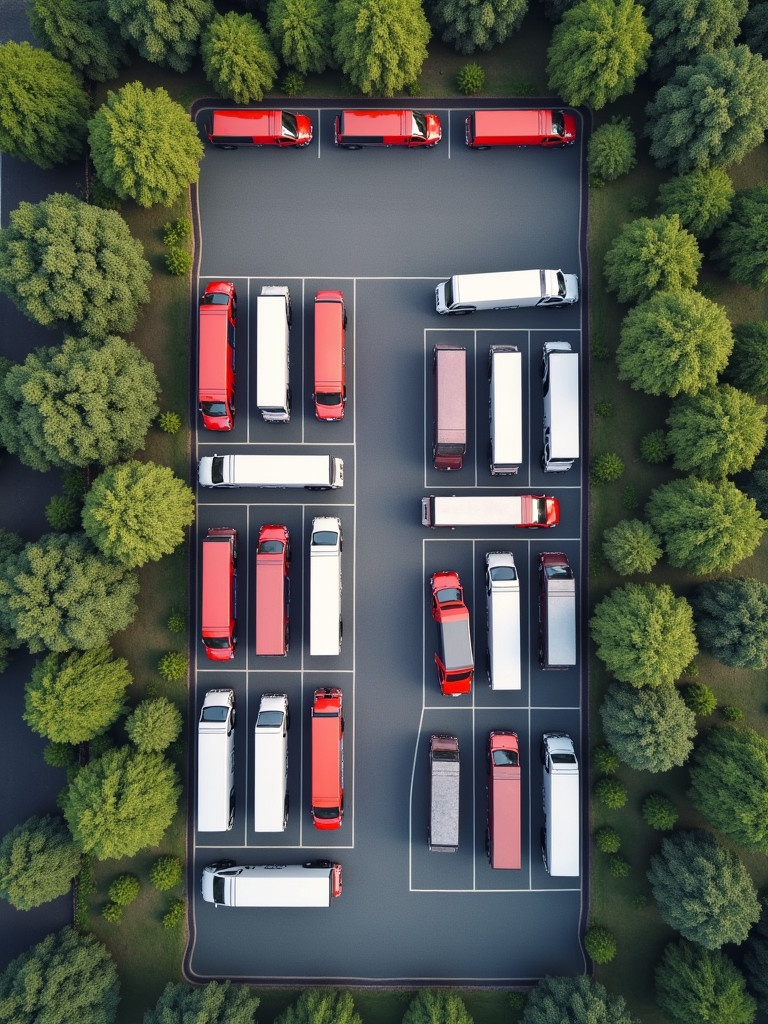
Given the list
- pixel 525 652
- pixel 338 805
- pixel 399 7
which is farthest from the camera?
pixel 525 652

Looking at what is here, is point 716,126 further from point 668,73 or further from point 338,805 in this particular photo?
point 338,805

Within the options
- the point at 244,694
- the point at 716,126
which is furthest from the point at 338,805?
the point at 716,126

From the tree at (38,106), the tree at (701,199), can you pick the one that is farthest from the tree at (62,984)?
the tree at (701,199)

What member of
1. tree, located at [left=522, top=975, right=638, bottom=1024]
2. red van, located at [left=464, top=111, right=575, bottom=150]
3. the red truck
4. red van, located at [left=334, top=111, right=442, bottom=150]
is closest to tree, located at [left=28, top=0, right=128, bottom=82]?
red van, located at [left=334, top=111, right=442, bottom=150]

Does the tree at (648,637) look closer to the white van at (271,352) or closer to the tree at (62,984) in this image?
the white van at (271,352)

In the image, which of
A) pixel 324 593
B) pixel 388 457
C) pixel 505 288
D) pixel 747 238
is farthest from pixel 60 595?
pixel 747 238

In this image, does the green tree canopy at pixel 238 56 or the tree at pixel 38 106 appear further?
the green tree canopy at pixel 238 56
